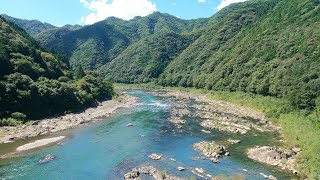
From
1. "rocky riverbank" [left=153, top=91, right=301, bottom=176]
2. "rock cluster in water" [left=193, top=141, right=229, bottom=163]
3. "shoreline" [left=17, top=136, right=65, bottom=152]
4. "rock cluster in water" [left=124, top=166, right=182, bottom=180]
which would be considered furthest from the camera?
"shoreline" [left=17, top=136, right=65, bottom=152]

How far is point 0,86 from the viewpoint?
83.1m

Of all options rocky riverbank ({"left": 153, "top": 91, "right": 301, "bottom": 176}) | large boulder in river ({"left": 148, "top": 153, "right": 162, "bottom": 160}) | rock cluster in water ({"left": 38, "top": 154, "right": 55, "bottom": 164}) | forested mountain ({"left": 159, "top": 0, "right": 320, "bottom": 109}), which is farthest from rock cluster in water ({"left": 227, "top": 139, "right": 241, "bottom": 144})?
rock cluster in water ({"left": 38, "top": 154, "right": 55, "bottom": 164})

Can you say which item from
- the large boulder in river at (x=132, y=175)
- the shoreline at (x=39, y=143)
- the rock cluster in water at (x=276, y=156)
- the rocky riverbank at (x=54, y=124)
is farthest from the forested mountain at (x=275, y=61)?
the shoreline at (x=39, y=143)

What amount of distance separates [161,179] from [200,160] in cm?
1053

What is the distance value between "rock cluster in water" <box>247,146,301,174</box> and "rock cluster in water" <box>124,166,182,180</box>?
15.9 m

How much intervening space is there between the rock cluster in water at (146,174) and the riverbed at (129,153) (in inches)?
55.4

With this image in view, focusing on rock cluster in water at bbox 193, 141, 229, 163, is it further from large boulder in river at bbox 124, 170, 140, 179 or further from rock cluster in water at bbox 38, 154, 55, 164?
rock cluster in water at bbox 38, 154, 55, 164

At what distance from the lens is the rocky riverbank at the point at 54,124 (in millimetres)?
70500

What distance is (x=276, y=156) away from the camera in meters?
55.8

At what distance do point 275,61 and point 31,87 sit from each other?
8438 cm

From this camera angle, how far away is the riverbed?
1977 inches

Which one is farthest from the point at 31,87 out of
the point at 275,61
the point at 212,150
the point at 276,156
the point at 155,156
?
the point at 275,61

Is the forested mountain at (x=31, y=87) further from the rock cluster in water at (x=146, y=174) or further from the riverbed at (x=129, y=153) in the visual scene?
the rock cluster in water at (x=146, y=174)

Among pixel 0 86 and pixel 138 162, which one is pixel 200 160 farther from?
pixel 0 86
